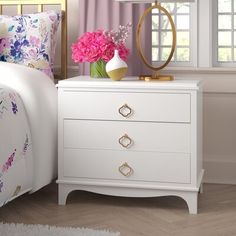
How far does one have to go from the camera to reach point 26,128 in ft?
8.62

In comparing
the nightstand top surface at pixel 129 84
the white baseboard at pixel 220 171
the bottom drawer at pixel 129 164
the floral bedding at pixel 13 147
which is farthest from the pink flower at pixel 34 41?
the white baseboard at pixel 220 171

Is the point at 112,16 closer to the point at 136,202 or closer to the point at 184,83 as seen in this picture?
the point at 184,83

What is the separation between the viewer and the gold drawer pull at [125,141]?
107 inches

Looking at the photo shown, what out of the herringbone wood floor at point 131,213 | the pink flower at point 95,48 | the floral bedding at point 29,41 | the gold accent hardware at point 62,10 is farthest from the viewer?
the gold accent hardware at point 62,10

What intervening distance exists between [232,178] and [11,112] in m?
1.48

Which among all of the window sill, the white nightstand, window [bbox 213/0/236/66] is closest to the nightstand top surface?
the white nightstand

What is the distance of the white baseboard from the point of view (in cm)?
338

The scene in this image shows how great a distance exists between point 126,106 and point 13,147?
57cm

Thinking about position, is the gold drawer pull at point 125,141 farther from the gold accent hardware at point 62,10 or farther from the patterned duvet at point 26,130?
the gold accent hardware at point 62,10

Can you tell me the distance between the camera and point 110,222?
2.57 m

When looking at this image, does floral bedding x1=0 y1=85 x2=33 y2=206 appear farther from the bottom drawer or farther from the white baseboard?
the white baseboard

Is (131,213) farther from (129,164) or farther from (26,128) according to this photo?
(26,128)

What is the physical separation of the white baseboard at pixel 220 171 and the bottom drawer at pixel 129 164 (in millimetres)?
737

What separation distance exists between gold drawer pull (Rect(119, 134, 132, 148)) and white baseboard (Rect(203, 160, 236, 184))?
2.73 feet
